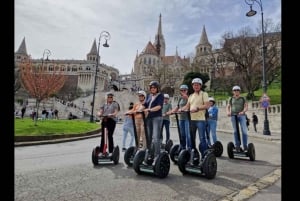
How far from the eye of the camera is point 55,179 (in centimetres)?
495

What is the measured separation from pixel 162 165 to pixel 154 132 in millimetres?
→ 778

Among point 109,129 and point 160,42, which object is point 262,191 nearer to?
point 109,129

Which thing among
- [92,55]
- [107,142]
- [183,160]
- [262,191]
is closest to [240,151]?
[183,160]

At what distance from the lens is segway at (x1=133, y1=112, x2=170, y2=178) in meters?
5.15

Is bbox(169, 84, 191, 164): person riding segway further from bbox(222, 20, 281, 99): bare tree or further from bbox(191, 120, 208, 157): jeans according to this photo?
bbox(222, 20, 281, 99): bare tree

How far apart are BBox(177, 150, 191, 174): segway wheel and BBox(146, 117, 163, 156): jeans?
0.49m

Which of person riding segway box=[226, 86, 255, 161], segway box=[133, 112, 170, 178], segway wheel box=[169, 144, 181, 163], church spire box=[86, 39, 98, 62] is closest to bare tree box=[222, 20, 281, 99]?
person riding segway box=[226, 86, 255, 161]

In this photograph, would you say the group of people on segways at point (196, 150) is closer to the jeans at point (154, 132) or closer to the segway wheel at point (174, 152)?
the jeans at point (154, 132)

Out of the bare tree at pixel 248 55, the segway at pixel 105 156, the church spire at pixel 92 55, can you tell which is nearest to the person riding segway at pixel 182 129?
the segway at pixel 105 156

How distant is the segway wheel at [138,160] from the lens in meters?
5.37
